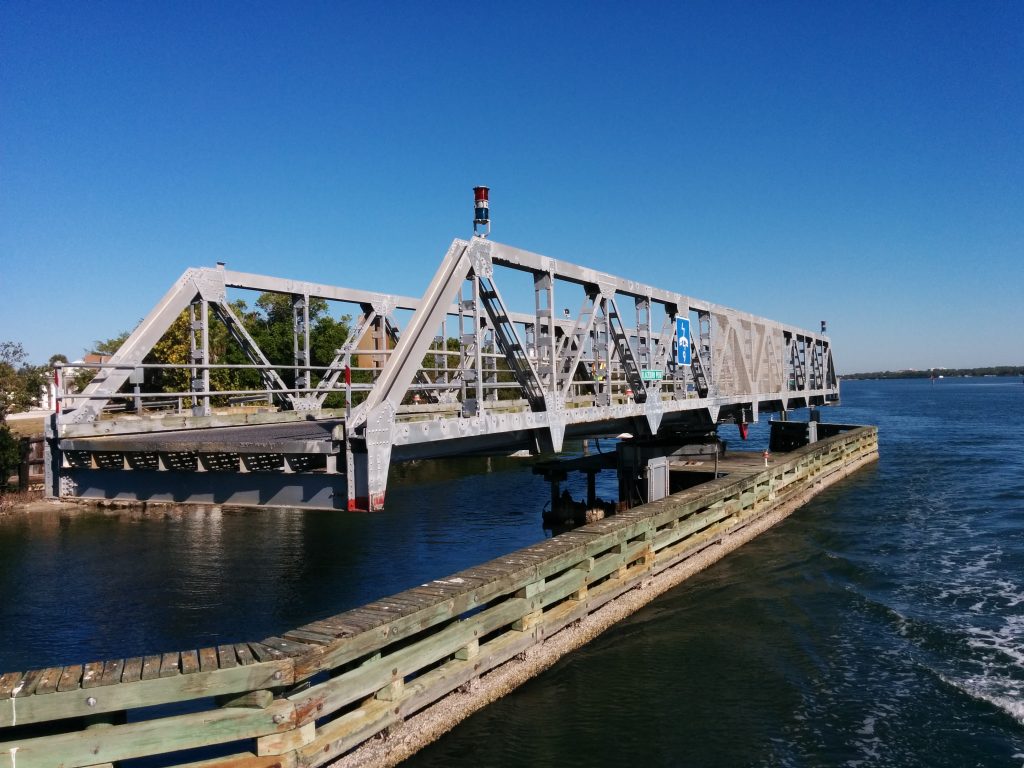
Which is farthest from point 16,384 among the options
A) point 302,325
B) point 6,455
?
point 302,325

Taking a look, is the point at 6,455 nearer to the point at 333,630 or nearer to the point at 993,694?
the point at 333,630

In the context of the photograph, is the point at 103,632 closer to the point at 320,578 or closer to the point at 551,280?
the point at 320,578

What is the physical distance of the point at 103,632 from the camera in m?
15.0

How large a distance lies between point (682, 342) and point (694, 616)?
940 centimetres

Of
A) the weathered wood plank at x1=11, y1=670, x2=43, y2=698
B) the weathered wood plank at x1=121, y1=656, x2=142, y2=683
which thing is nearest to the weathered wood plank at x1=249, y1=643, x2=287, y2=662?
the weathered wood plank at x1=121, y1=656, x2=142, y2=683

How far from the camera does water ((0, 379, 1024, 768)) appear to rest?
9.38 m

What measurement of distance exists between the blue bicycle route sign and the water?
5.70m

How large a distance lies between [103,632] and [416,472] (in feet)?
96.2

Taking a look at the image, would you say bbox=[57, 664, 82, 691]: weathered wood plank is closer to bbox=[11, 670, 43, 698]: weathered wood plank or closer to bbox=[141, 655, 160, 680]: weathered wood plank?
bbox=[11, 670, 43, 698]: weathered wood plank

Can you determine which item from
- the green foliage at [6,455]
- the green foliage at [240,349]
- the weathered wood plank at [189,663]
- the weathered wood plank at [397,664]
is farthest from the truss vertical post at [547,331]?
the green foliage at [6,455]

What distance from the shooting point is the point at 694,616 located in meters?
14.1

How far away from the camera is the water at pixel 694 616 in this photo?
30.8ft

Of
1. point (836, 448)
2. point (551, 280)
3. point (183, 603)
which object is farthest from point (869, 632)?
point (836, 448)

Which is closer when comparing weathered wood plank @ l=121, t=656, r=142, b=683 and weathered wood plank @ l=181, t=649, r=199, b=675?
weathered wood plank @ l=121, t=656, r=142, b=683
